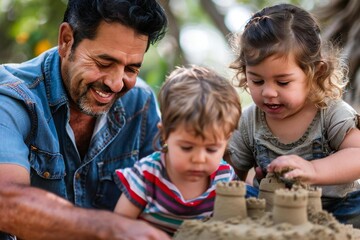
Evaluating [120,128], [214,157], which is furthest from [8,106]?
[214,157]

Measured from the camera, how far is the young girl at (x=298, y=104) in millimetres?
3806

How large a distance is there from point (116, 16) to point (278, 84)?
3.43ft

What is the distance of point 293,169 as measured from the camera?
3.44 meters

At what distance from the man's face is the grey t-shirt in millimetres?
730

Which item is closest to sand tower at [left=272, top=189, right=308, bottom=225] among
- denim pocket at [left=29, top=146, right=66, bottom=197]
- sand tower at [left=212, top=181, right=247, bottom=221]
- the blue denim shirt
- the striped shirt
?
sand tower at [left=212, top=181, right=247, bottom=221]

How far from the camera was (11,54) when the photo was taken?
12.7 metres

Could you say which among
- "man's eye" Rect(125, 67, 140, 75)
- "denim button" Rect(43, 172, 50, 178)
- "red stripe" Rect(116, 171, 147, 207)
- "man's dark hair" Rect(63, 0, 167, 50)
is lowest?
"denim button" Rect(43, 172, 50, 178)

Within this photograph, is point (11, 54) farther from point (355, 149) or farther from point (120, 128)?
point (355, 149)

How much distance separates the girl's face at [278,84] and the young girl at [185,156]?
20.5 inches

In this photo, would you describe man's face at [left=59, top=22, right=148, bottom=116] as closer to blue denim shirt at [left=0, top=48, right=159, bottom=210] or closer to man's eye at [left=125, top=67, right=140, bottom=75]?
man's eye at [left=125, top=67, right=140, bottom=75]

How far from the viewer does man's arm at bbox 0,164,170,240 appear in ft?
10.2

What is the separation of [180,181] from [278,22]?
1.10m

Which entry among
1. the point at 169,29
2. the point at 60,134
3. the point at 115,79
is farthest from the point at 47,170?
the point at 169,29

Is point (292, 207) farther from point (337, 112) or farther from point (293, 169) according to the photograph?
point (337, 112)
